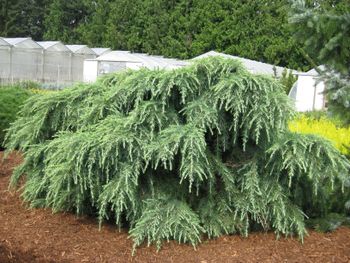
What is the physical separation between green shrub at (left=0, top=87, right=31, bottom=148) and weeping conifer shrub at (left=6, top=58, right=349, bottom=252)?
A: 17.3 ft

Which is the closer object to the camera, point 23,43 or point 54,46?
point 23,43

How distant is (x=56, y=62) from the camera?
34125 mm

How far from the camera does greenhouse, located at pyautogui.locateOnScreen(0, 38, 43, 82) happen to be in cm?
3005

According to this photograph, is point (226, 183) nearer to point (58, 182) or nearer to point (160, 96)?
point (160, 96)

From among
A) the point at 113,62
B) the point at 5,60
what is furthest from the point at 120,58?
the point at 5,60

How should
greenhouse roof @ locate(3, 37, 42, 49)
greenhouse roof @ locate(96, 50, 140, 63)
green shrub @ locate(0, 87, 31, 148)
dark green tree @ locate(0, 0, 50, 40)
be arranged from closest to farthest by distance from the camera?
green shrub @ locate(0, 87, 31, 148)
greenhouse roof @ locate(96, 50, 140, 63)
greenhouse roof @ locate(3, 37, 42, 49)
dark green tree @ locate(0, 0, 50, 40)

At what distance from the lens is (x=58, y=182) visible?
4.28m

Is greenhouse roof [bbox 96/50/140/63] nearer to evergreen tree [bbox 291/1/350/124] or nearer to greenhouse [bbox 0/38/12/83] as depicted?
greenhouse [bbox 0/38/12/83]

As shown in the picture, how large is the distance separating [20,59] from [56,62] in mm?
3295

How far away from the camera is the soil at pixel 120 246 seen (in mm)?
3824

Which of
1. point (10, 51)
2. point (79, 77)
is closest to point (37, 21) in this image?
point (79, 77)

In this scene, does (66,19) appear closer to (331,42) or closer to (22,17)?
(22,17)

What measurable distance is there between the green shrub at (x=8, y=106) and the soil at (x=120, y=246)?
5128 millimetres

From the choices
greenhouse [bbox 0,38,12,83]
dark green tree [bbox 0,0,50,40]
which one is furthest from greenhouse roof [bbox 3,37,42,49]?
dark green tree [bbox 0,0,50,40]
